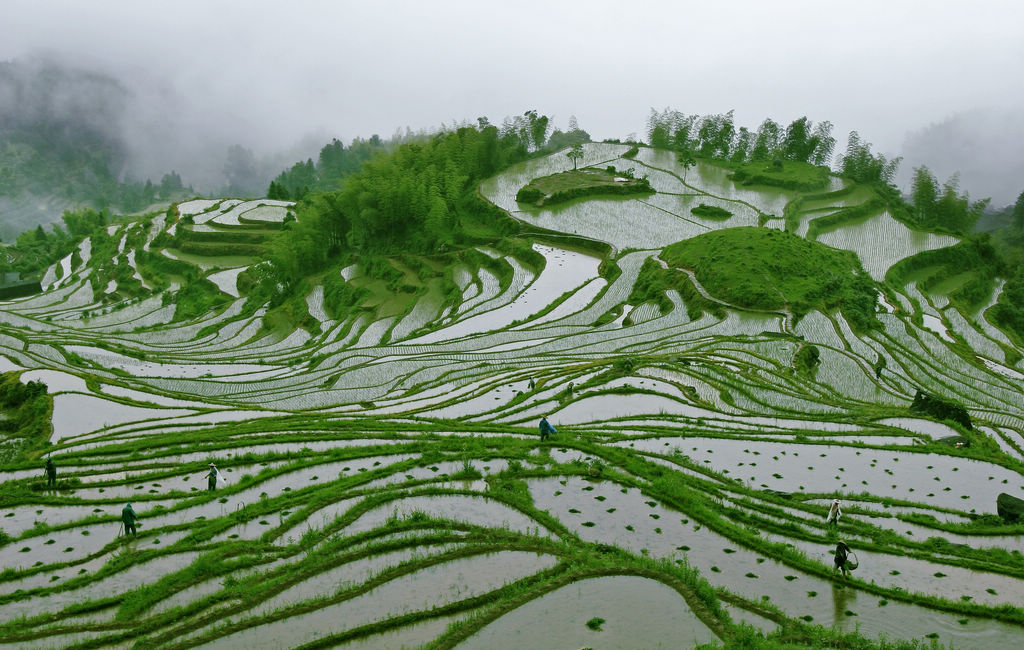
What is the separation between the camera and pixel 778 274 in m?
34.2

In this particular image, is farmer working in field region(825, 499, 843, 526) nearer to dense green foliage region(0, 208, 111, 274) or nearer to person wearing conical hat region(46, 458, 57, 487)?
person wearing conical hat region(46, 458, 57, 487)

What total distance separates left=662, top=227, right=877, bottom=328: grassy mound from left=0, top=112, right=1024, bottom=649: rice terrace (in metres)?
0.19

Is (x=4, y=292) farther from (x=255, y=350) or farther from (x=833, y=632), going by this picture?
(x=833, y=632)

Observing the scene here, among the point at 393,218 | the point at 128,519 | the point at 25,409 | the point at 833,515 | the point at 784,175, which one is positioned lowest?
the point at 833,515

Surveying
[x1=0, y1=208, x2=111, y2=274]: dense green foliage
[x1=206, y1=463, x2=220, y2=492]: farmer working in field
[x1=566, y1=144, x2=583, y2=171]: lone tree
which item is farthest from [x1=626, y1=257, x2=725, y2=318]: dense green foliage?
[x1=0, y1=208, x2=111, y2=274]: dense green foliage

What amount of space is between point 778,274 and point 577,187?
2776 centimetres

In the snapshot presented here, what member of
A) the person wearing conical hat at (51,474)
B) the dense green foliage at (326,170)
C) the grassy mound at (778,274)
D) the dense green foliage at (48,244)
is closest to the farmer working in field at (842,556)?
the person wearing conical hat at (51,474)

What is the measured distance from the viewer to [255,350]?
3666 centimetres

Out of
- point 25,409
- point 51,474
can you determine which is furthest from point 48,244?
point 51,474

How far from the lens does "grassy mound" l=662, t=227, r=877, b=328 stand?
1273 inches

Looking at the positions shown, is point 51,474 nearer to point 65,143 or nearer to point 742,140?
point 742,140

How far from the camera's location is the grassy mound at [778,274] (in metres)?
32.3

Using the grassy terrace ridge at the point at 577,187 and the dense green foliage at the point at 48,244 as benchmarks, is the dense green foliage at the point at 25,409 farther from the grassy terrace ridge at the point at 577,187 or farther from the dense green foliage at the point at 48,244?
the dense green foliage at the point at 48,244

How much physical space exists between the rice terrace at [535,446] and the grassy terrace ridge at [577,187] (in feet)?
20.7
